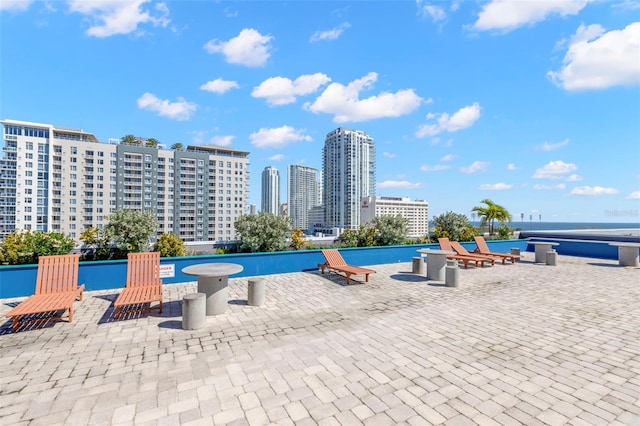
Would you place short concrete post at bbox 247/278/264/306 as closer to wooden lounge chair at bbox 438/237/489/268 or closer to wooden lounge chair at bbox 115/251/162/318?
wooden lounge chair at bbox 115/251/162/318

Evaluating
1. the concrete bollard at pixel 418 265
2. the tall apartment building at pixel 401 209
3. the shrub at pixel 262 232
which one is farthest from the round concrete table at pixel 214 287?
the tall apartment building at pixel 401 209

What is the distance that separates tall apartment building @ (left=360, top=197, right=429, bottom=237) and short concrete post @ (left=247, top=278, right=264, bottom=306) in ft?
348

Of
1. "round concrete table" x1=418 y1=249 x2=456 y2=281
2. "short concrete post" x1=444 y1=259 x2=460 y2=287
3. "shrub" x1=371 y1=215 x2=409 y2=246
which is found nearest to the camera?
"short concrete post" x1=444 y1=259 x2=460 y2=287

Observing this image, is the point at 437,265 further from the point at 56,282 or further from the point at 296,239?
the point at 56,282

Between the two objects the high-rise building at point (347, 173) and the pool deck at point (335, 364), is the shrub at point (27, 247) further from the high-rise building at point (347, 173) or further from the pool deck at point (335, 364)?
the high-rise building at point (347, 173)

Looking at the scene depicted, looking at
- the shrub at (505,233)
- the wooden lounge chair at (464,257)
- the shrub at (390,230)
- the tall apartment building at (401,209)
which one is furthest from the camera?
the tall apartment building at (401,209)

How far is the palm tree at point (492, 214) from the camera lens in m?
23.6

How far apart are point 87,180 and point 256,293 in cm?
9942

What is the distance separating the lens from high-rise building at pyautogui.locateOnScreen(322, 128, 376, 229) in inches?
5610

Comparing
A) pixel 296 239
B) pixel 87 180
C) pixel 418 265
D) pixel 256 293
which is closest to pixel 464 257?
pixel 418 265

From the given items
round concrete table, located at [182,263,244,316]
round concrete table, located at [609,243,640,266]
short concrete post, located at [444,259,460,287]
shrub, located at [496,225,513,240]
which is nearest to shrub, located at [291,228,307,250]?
short concrete post, located at [444,259,460,287]

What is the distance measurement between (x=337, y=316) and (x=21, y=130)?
112 meters

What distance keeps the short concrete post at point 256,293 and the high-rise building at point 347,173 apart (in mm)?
134417

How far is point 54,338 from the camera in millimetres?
5266
